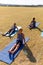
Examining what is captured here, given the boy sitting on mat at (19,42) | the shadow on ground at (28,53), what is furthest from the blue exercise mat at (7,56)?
the shadow on ground at (28,53)

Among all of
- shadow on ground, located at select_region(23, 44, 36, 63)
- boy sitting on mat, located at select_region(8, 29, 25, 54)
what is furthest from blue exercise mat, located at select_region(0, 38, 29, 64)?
shadow on ground, located at select_region(23, 44, 36, 63)

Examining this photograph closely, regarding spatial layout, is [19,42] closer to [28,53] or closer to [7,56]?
[28,53]

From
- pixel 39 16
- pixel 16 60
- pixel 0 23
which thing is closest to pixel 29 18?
pixel 39 16

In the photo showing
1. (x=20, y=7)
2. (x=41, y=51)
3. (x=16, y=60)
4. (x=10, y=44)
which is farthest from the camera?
(x=20, y=7)

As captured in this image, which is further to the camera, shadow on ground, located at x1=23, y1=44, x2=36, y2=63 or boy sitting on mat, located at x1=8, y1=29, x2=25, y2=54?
boy sitting on mat, located at x1=8, y1=29, x2=25, y2=54

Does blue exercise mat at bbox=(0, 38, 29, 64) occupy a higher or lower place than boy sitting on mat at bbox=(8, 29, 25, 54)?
lower

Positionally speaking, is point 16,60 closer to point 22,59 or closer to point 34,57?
point 22,59

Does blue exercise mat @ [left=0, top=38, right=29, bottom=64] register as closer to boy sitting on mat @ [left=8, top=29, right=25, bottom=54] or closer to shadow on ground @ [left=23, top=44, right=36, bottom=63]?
boy sitting on mat @ [left=8, top=29, right=25, bottom=54]

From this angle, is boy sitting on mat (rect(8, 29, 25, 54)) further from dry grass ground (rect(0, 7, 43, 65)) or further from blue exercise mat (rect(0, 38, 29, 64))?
dry grass ground (rect(0, 7, 43, 65))

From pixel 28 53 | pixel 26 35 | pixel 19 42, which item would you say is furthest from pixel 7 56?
pixel 26 35

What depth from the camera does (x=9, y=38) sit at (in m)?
11.1

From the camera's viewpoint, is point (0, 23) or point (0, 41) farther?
point (0, 23)

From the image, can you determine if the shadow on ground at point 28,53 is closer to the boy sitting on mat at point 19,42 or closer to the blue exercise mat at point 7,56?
the blue exercise mat at point 7,56
